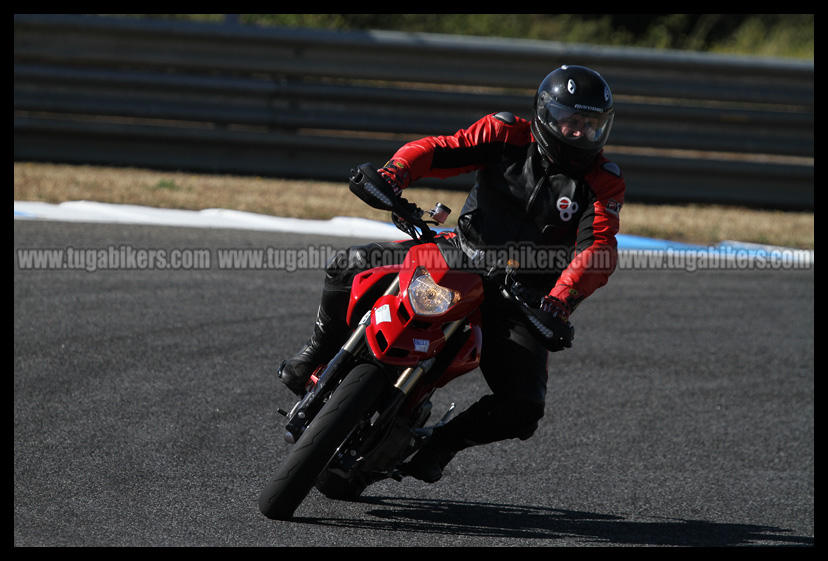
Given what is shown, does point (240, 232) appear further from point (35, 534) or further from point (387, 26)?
point (387, 26)

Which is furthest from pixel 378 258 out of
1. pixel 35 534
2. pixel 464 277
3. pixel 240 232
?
pixel 240 232

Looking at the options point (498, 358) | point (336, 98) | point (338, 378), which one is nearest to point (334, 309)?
point (338, 378)

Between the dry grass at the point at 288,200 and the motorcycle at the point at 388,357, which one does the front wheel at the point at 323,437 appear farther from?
the dry grass at the point at 288,200

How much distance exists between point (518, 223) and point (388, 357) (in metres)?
0.90

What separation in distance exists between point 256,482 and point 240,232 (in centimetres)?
432

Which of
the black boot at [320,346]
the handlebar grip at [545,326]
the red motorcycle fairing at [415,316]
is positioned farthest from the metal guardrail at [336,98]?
the handlebar grip at [545,326]

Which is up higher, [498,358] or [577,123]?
[577,123]

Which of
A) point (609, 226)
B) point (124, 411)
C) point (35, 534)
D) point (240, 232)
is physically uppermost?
point (609, 226)

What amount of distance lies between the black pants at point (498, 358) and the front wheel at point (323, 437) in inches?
21.7

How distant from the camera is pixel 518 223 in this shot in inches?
155

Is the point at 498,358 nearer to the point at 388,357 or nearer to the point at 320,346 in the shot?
the point at 388,357

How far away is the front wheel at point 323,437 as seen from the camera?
3.30m

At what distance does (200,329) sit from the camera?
590 cm

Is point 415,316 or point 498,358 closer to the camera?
point 415,316
